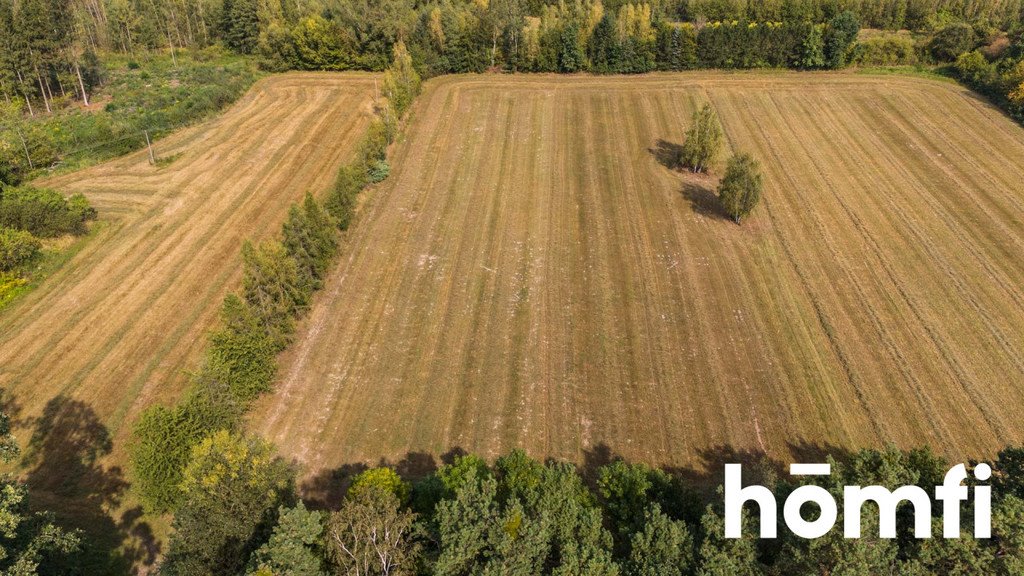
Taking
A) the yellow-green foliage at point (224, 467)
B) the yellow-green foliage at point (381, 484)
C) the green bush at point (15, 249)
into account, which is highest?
the green bush at point (15, 249)

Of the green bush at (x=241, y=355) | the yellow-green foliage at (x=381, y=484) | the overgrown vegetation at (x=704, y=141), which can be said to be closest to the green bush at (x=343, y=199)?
the green bush at (x=241, y=355)

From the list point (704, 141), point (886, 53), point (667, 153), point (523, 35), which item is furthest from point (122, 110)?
point (886, 53)

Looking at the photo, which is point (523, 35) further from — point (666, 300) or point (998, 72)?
point (998, 72)

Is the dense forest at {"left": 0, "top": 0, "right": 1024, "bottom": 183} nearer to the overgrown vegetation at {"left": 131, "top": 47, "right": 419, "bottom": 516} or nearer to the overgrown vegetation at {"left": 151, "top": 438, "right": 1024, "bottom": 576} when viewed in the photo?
the overgrown vegetation at {"left": 131, "top": 47, "right": 419, "bottom": 516}

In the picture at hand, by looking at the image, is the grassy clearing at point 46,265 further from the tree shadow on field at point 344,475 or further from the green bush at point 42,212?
the tree shadow on field at point 344,475

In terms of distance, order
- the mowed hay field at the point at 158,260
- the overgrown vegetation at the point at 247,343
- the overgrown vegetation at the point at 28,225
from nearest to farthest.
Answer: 1. the overgrown vegetation at the point at 247,343
2. the mowed hay field at the point at 158,260
3. the overgrown vegetation at the point at 28,225

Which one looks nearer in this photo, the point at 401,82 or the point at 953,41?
the point at 401,82
